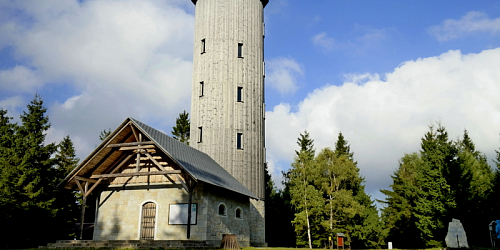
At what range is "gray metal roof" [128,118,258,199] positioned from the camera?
17.8m

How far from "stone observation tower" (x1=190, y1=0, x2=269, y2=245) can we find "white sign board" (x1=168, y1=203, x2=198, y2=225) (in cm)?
602

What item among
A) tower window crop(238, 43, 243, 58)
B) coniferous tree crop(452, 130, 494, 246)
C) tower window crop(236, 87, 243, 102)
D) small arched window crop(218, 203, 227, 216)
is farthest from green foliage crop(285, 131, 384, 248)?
small arched window crop(218, 203, 227, 216)

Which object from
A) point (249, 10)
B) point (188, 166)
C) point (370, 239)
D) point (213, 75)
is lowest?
point (370, 239)

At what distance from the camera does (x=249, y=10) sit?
28781 millimetres

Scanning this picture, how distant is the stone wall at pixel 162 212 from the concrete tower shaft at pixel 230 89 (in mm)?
4558

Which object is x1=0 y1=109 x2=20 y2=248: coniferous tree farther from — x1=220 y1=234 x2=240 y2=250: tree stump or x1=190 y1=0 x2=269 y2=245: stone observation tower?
x1=220 y1=234 x2=240 y2=250: tree stump

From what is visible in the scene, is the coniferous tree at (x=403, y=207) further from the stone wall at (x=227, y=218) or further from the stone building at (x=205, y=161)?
the stone wall at (x=227, y=218)

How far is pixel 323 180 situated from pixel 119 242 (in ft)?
66.6

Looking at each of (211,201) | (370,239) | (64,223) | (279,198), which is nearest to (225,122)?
(211,201)

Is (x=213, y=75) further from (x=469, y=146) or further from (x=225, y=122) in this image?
(x=469, y=146)

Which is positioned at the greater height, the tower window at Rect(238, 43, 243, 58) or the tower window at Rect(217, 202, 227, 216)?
the tower window at Rect(238, 43, 243, 58)

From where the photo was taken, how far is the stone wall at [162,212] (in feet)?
62.3

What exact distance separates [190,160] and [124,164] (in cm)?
401

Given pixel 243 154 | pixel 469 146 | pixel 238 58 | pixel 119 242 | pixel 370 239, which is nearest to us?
pixel 119 242
